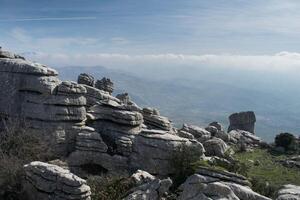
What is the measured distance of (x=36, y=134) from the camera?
4197 cm

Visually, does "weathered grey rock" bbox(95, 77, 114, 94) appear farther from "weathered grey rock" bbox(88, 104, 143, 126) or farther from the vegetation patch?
"weathered grey rock" bbox(88, 104, 143, 126)

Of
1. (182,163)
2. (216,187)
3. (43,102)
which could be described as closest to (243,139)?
(182,163)

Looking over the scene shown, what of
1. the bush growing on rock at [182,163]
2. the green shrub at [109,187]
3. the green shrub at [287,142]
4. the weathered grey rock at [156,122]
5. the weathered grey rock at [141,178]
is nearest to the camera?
the green shrub at [109,187]

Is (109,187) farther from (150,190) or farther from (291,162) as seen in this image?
(291,162)

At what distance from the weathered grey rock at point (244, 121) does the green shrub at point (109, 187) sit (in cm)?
5759

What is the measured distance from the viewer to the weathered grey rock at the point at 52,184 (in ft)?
103

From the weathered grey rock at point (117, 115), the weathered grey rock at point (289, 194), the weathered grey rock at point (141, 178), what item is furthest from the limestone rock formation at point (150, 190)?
the weathered grey rock at point (117, 115)

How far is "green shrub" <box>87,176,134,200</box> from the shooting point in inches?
1320

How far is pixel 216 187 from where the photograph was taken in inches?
1177

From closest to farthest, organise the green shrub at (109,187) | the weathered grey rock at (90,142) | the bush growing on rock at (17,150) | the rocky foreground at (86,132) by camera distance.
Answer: the green shrub at (109,187), the bush growing on rock at (17,150), the rocky foreground at (86,132), the weathered grey rock at (90,142)

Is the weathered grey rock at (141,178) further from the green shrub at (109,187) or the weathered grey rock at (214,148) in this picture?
the weathered grey rock at (214,148)

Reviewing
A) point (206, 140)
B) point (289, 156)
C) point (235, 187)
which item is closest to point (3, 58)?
point (206, 140)

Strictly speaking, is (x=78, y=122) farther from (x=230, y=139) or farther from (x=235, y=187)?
(x=230, y=139)

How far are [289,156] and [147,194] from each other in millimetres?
34674
